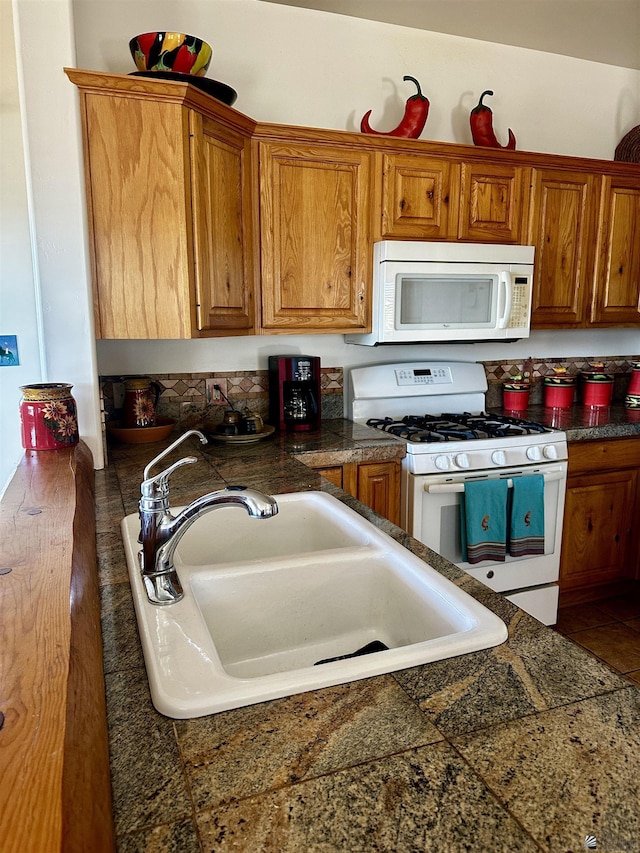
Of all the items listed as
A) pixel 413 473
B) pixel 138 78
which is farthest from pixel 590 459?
pixel 138 78

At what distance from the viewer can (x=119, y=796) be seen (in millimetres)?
623

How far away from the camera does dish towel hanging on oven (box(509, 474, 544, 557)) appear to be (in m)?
2.44

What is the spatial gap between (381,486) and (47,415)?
1.28m

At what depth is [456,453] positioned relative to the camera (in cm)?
238

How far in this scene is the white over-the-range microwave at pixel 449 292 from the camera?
8.24 ft

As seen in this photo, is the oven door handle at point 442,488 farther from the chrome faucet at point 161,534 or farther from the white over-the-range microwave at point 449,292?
the chrome faucet at point 161,534

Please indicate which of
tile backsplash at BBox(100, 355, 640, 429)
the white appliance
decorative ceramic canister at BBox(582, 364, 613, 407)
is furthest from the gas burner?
decorative ceramic canister at BBox(582, 364, 613, 407)

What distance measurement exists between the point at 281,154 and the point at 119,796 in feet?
7.52

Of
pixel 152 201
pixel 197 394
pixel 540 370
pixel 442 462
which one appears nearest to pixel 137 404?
pixel 197 394

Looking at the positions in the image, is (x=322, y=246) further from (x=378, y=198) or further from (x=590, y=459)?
(x=590, y=459)

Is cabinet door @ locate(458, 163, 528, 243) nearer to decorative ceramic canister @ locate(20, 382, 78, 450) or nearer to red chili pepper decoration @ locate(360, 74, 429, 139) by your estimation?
red chili pepper decoration @ locate(360, 74, 429, 139)

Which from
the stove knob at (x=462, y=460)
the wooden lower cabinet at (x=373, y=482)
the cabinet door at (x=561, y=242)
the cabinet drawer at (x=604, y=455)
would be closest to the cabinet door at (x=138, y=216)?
the wooden lower cabinet at (x=373, y=482)

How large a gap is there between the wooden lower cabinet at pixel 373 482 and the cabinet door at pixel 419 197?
1032 millimetres

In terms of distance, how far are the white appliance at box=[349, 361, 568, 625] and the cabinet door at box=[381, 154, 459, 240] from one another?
2.19 feet
